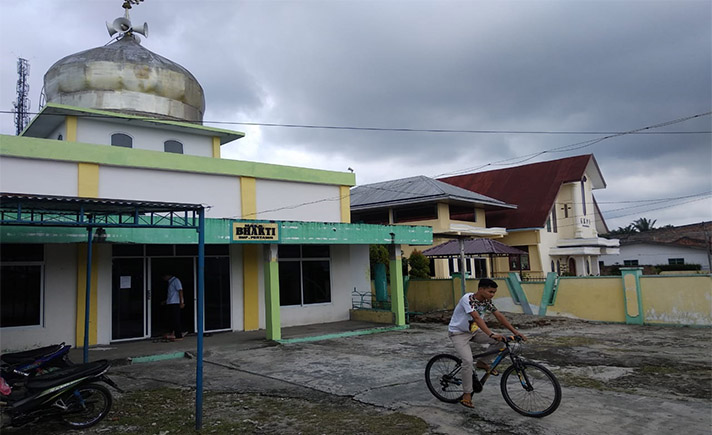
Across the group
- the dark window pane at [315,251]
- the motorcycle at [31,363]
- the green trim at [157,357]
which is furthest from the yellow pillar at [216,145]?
the motorcycle at [31,363]

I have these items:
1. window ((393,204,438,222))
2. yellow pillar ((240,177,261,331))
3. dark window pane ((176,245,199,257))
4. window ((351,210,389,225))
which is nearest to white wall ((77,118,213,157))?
yellow pillar ((240,177,261,331))

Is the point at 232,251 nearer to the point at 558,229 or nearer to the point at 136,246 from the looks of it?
the point at 136,246

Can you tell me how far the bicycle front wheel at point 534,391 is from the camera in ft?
18.4

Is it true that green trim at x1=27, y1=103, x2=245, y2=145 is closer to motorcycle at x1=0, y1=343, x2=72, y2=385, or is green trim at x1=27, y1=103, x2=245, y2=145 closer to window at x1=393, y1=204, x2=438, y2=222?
motorcycle at x1=0, y1=343, x2=72, y2=385

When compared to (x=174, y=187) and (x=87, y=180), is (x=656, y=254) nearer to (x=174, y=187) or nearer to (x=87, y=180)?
(x=174, y=187)

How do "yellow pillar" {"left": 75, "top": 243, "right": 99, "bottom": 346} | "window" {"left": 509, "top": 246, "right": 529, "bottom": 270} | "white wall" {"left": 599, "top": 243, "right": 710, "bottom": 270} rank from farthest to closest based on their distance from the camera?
1. "white wall" {"left": 599, "top": 243, "right": 710, "bottom": 270}
2. "window" {"left": 509, "top": 246, "right": 529, "bottom": 270}
3. "yellow pillar" {"left": 75, "top": 243, "right": 99, "bottom": 346}

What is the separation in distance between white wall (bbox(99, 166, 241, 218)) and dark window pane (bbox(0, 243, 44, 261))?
175cm

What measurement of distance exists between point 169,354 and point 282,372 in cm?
304

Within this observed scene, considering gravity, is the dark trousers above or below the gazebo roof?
below

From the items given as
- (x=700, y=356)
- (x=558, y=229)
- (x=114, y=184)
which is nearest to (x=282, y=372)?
(x=114, y=184)

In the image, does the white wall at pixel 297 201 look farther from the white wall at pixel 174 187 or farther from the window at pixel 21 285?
the window at pixel 21 285

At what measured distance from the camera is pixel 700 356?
927 cm

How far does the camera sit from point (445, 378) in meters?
6.38

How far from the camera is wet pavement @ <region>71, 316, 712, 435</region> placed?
18.6ft
